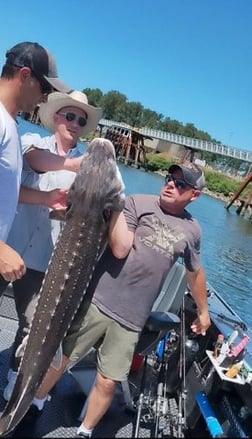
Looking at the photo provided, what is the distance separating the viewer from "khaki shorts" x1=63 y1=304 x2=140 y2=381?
287cm

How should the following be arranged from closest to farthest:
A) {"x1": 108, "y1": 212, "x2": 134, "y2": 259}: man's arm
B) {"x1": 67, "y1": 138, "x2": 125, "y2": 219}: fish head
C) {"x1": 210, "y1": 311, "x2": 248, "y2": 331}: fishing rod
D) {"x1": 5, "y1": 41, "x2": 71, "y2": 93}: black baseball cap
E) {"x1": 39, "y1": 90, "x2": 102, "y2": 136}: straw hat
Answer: {"x1": 5, "y1": 41, "x2": 71, "y2": 93}: black baseball cap < {"x1": 67, "y1": 138, "x2": 125, "y2": 219}: fish head < {"x1": 108, "y1": 212, "x2": 134, "y2": 259}: man's arm < {"x1": 39, "y1": 90, "x2": 102, "y2": 136}: straw hat < {"x1": 210, "y1": 311, "x2": 248, "y2": 331}: fishing rod

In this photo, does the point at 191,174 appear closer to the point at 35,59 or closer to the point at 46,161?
the point at 46,161

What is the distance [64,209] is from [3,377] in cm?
156

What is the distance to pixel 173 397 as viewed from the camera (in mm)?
4199

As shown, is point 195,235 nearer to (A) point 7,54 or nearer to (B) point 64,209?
(B) point 64,209

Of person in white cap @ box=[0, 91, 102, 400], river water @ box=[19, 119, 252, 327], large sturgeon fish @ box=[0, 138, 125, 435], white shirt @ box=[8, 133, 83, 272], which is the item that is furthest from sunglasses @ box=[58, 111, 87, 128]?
river water @ box=[19, 119, 252, 327]

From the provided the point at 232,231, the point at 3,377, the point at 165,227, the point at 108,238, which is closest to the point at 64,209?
the point at 108,238

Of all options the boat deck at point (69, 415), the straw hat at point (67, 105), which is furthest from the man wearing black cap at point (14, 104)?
the boat deck at point (69, 415)

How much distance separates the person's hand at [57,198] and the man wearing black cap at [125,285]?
1.17 feet

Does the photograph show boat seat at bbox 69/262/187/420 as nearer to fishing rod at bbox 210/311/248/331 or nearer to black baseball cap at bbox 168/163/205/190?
fishing rod at bbox 210/311/248/331

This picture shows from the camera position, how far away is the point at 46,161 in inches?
111

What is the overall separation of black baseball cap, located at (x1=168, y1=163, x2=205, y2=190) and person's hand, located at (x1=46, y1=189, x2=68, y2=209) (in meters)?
0.74

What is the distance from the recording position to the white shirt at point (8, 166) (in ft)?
7.53

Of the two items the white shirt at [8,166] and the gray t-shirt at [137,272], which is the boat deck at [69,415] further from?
the white shirt at [8,166]
